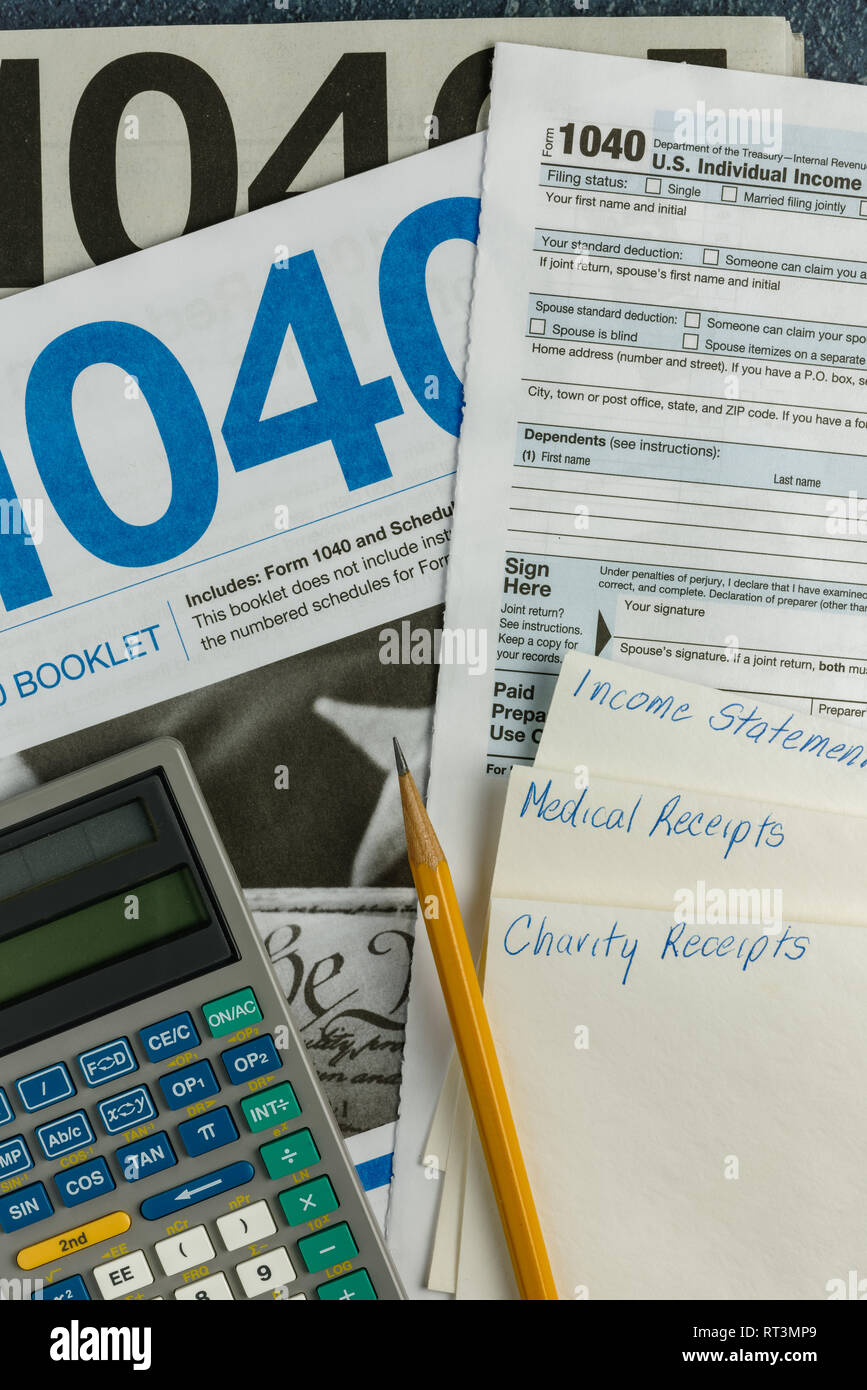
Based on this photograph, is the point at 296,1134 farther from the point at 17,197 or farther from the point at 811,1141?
the point at 17,197

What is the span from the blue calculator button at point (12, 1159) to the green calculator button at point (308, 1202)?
0.09 meters

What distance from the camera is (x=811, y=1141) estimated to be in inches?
15.5

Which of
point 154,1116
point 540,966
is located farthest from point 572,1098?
point 154,1116

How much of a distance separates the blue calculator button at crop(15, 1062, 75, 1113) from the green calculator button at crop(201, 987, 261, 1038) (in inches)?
2.0

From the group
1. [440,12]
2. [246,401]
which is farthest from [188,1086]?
[440,12]

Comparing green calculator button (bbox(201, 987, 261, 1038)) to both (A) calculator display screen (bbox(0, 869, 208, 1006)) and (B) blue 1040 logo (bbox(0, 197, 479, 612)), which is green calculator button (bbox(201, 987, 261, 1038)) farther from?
(B) blue 1040 logo (bbox(0, 197, 479, 612))

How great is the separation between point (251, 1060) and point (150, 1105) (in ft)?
0.12

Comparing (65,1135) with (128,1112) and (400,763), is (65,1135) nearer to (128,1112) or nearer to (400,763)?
(128,1112)

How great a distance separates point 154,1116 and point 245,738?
0.14 m

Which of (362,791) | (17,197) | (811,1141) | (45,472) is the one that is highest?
(17,197)

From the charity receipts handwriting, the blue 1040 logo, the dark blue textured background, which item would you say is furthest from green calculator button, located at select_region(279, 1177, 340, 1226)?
the dark blue textured background

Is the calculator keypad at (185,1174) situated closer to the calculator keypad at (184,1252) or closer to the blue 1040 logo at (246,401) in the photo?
the calculator keypad at (184,1252)

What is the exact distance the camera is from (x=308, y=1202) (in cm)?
36

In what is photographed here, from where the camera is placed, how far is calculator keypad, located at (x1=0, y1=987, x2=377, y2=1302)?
0.36 meters
